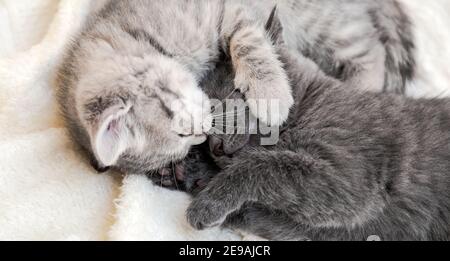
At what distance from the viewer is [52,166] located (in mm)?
1688

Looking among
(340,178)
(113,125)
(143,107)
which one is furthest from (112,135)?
(340,178)

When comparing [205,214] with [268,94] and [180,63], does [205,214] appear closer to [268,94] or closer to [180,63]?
[268,94]

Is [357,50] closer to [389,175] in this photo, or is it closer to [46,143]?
[389,175]

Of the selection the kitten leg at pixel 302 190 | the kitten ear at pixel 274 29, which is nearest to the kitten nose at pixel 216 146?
the kitten leg at pixel 302 190

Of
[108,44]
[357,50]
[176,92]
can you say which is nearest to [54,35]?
[108,44]

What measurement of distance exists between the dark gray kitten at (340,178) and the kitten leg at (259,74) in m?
0.07

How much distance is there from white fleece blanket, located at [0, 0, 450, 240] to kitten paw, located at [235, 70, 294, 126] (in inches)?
14.4

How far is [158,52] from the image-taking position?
66.0 inches

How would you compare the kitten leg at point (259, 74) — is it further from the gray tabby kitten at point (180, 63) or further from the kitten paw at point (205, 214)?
the kitten paw at point (205, 214)

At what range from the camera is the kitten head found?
1.47 meters

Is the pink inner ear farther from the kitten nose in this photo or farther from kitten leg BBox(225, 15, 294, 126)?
kitten leg BBox(225, 15, 294, 126)

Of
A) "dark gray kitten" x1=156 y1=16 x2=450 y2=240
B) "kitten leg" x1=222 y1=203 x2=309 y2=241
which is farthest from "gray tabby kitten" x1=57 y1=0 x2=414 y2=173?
"kitten leg" x1=222 y1=203 x2=309 y2=241
